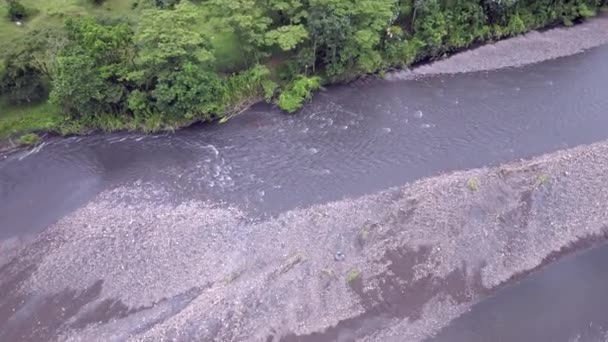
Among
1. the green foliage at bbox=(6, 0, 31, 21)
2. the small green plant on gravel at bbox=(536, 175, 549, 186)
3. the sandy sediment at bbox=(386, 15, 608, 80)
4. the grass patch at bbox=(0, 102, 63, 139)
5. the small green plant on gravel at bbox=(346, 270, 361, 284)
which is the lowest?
the small green plant on gravel at bbox=(346, 270, 361, 284)

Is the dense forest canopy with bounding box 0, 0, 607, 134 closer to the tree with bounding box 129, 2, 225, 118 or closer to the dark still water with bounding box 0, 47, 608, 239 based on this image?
the tree with bounding box 129, 2, 225, 118

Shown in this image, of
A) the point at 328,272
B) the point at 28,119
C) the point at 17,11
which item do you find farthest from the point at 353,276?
the point at 17,11

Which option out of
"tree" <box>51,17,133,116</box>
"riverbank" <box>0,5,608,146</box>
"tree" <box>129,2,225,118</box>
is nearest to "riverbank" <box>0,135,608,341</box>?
"tree" <box>129,2,225,118</box>

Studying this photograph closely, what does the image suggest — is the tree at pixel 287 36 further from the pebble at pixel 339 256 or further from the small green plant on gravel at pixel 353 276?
the small green plant on gravel at pixel 353 276

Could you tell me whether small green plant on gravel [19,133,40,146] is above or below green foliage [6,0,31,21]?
below

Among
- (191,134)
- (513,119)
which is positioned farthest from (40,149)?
(513,119)

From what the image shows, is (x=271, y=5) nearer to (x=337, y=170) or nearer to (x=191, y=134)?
(x=191, y=134)

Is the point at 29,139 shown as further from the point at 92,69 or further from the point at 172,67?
the point at 172,67
